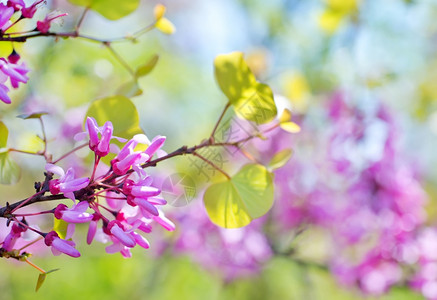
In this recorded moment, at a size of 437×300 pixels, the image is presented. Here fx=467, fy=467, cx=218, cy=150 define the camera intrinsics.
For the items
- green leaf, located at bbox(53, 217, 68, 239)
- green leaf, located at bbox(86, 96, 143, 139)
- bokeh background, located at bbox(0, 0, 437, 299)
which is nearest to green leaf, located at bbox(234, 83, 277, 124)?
green leaf, located at bbox(86, 96, 143, 139)

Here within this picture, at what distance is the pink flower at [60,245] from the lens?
0.37 meters

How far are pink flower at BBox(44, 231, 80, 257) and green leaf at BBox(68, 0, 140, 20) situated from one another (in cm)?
31

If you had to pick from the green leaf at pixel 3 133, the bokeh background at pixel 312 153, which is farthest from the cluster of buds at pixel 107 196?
the bokeh background at pixel 312 153

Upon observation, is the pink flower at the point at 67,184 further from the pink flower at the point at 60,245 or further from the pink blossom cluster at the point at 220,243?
the pink blossom cluster at the point at 220,243

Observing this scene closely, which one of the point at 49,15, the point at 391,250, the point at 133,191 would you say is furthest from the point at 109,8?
the point at 391,250

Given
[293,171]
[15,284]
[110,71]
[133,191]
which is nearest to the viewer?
[133,191]

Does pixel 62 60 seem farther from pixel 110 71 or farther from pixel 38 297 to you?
pixel 38 297

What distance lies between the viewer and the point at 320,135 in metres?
1.81

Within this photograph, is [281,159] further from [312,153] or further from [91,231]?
[312,153]

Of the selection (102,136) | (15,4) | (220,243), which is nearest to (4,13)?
(15,4)

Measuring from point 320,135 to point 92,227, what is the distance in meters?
1.48

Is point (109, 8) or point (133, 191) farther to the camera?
point (109, 8)

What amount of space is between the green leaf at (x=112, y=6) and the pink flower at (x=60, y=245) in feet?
1.02

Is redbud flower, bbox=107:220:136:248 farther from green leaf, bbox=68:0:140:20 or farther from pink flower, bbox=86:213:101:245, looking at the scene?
green leaf, bbox=68:0:140:20
